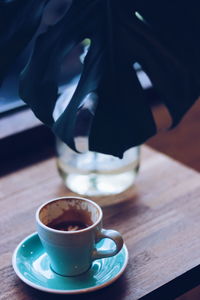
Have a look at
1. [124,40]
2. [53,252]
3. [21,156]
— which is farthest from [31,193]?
[124,40]

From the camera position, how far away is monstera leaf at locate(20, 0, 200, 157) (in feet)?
2.50

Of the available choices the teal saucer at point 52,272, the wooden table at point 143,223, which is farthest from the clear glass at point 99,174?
the teal saucer at point 52,272

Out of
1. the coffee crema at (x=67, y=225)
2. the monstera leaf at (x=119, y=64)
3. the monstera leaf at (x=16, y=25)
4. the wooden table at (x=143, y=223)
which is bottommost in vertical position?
the wooden table at (x=143, y=223)

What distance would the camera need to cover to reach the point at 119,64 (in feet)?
2.57

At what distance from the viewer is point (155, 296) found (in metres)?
0.75

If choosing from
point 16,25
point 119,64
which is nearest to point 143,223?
point 119,64

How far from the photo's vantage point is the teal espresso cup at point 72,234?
2.39ft

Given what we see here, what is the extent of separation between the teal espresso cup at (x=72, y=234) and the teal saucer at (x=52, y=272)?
0.01 metres

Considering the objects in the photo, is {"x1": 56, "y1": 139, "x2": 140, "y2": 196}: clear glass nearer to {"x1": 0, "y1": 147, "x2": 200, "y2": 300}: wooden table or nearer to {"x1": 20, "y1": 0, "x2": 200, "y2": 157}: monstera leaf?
{"x1": 0, "y1": 147, "x2": 200, "y2": 300}: wooden table

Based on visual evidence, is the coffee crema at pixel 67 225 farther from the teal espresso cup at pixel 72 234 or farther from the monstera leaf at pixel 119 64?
the monstera leaf at pixel 119 64

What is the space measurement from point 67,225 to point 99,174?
22 cm

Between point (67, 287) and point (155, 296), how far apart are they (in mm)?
125

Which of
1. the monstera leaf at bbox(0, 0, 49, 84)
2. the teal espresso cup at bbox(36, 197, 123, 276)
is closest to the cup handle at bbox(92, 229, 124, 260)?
the teal espresso cup at bbox(36, 197, 123, 276)

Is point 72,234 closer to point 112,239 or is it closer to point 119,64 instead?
point 112,239
